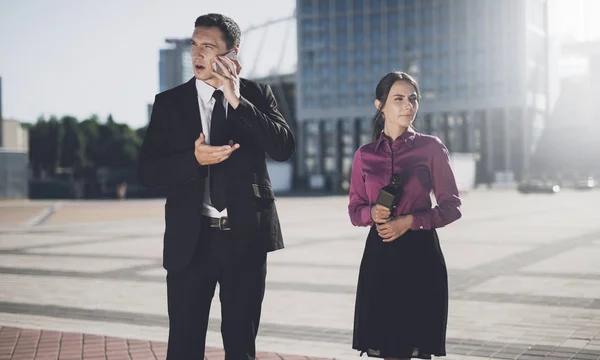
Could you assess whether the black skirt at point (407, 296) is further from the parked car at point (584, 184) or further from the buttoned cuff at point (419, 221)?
the parked car at point (584, 184)

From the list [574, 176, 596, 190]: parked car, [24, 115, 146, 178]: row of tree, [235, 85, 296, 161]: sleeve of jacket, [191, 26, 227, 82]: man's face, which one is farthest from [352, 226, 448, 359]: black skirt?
[24, 115, 146, 178]: row of tree

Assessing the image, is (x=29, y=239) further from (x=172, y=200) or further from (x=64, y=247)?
(x=172, y=200)

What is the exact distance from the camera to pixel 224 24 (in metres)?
2.99

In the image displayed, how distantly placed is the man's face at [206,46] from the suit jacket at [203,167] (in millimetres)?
168

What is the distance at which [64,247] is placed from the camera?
46.5ft

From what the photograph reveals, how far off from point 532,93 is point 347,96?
21.1 meters

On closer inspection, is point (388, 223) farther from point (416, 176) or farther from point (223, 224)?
point (223, 224)

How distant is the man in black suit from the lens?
116 inches

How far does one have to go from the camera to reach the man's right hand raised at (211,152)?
112 inches

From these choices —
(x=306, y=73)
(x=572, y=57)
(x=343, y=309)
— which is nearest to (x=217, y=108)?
(x=343, y=309)

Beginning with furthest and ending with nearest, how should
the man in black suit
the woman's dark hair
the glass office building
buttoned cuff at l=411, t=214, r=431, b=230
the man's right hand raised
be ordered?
the glass office building
the woman's dark hair
buttoned cuff at l=411, t=214, r=431, b=230
the man in black suit
the man's right hand raised

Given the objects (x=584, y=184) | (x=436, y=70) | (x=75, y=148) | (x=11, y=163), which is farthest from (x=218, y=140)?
Answer: (x=75, y=148)

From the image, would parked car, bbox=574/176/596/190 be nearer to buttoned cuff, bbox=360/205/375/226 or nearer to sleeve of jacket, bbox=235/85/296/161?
buttoned cuff, bbox=360/205/375/226

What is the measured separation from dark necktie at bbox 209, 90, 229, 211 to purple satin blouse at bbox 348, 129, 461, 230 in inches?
25.7
